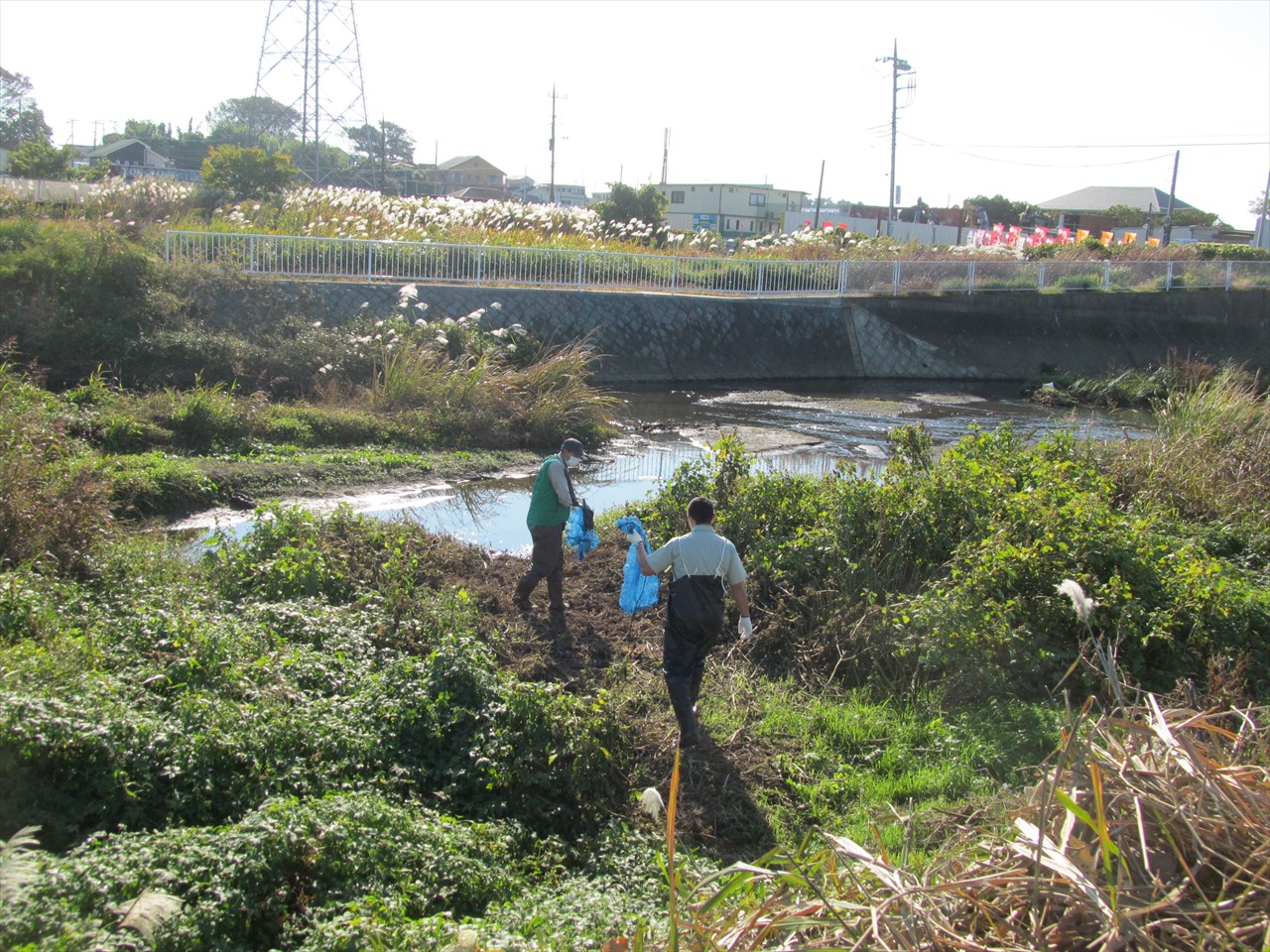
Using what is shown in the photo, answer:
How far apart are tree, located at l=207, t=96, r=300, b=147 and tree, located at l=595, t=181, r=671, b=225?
102ft

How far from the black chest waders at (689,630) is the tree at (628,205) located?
33.4 meters

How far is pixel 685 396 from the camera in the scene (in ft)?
73.6

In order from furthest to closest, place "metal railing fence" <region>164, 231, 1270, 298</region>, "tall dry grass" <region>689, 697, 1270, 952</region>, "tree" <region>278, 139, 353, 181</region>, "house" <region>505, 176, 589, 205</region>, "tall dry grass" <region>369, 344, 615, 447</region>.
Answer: "house" <region>505, 176, 589, 205</region>
"tree" <region>278, 139, 353, 181</region>
"metal railing fence" <region>164, 231, 1270, 298</region>
"tall dry grass" <region>369, 344, 615, 447</region>
"tall dry grass" <region>689, 697, 1270, 952</region>

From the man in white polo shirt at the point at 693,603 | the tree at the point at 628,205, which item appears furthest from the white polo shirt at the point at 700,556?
the tree at the point at 628,205

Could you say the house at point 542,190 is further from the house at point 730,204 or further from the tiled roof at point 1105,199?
the tiled roof at point 1105,199

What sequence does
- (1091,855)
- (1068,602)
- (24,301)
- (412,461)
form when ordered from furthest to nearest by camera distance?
(24,301) < (412,461) < (1068,602) < (1091,855)

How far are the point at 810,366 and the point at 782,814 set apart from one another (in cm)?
2170

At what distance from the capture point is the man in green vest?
27.0 feet

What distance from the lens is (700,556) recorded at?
6512 mm

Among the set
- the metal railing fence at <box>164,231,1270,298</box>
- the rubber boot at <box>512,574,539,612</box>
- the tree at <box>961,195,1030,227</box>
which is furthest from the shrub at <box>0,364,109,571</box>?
the tree at <box>961,195,1030,227</box>

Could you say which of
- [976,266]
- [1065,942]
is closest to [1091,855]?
[1065,942]

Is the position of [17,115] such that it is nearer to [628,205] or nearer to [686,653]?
[628,205]

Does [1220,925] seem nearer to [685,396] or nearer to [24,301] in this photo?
[24,301]

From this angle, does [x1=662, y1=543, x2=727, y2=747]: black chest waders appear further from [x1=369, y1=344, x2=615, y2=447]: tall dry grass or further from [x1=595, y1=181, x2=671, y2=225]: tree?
[x1=595, y1=181, x2=671, y2=225]: tree
